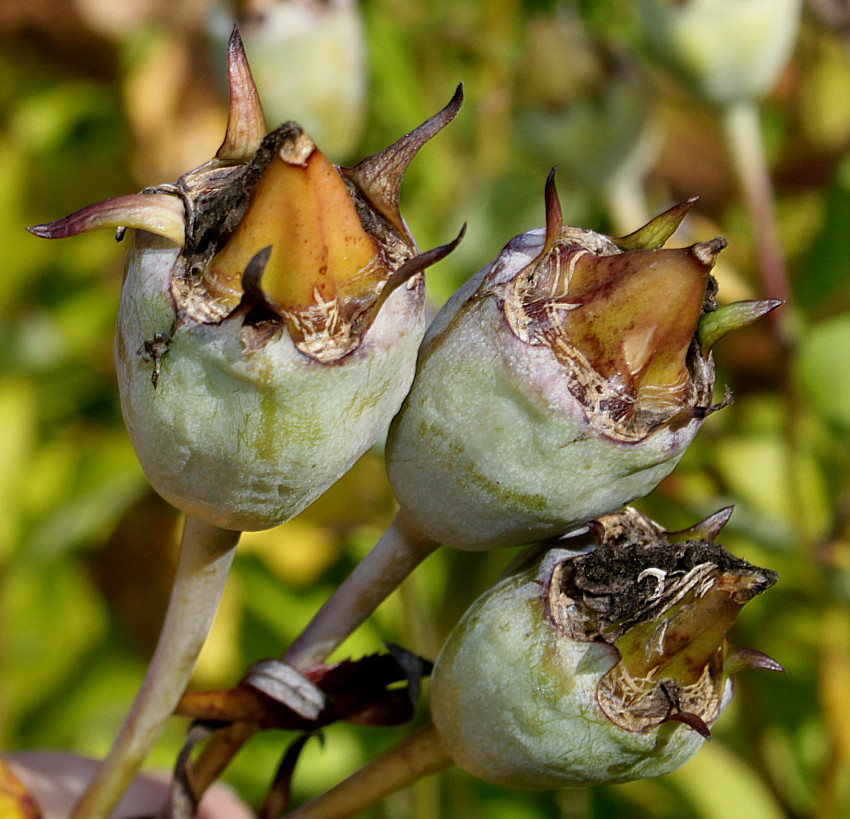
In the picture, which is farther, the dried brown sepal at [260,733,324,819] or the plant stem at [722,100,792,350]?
the plant stem at [722,100,792,350]

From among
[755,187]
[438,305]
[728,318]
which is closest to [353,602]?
[728,318]

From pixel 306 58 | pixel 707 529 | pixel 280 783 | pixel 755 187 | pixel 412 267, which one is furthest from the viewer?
pixel 755 187

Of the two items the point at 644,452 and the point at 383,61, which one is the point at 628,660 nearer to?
the point at 644,452

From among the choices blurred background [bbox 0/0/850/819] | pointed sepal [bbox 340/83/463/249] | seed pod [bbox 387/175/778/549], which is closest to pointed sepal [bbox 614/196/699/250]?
seed pod [bbox 387/175/778/549]

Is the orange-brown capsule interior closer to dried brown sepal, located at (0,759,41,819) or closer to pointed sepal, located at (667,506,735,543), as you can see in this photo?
pointed sepal, located at (667,506,735,543)

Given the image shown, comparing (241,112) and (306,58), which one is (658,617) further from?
(306,58)

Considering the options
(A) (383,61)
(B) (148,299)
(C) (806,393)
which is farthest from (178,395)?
(A) (383,61)
